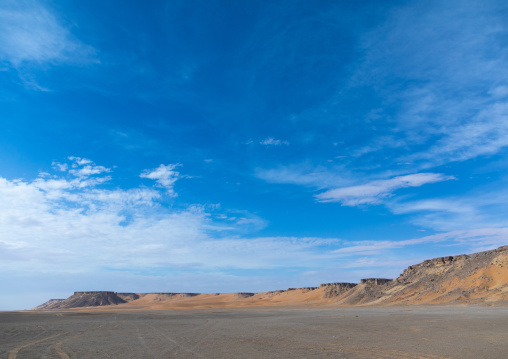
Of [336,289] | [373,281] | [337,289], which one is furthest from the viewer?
[336,289]

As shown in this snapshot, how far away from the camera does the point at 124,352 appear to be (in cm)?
1323

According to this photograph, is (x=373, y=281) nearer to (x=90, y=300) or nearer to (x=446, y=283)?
(x=446, y=283)

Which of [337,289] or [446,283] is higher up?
[446,283]

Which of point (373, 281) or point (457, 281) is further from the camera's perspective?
point (373, 281)

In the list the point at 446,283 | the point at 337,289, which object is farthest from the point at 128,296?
the point at 446,283

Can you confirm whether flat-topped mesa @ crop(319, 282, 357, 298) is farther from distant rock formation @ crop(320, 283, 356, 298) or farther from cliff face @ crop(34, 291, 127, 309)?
cliff face @ crop(34, 291, 127, 309)

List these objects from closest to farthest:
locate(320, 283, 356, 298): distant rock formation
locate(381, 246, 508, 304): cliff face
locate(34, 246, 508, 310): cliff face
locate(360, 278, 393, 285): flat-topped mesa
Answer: locate(381, 246, 508, 304): cliff face → locate(34, 246, 508, 310): cliff face → locate(360, 278, 393, 285): flat-topped mesa → locate(320, 283, 356, 298): distant rock formation

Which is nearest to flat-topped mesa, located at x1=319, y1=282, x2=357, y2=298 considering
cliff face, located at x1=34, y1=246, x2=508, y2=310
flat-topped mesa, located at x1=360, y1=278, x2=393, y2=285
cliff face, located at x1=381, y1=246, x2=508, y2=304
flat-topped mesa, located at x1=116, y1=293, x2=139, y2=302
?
cliff face, located at x1=34, y1=246, x2=508, y2=310

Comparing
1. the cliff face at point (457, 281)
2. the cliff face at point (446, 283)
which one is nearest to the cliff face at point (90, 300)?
the cliff face at point (446, 283)

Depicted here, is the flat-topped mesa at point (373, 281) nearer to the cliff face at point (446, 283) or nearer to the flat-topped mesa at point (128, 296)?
the cliff face at point (446, 283)

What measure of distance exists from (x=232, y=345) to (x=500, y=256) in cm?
5960

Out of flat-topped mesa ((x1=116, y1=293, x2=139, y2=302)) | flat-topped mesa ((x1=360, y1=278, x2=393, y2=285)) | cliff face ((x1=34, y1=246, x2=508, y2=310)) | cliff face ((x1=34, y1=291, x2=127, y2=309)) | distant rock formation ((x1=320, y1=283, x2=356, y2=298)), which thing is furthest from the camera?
flat-topped mesa ((x1=116, y1=293, x2=139, y2=302))

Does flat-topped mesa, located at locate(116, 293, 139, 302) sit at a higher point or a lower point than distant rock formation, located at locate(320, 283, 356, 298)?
higher

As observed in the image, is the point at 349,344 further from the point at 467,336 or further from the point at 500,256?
the point at 500,256
